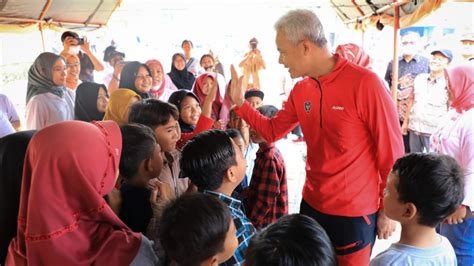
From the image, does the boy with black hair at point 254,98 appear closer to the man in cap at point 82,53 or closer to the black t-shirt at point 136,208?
the black t-shirt at point 136,208

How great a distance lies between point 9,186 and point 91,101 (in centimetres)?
209

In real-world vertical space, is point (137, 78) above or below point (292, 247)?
above

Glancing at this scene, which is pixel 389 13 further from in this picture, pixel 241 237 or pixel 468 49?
pixel 241 237

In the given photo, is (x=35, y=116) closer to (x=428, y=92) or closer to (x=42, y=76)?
(x=42, y=76)

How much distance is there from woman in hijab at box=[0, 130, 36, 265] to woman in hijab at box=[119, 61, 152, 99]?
91.8 inches

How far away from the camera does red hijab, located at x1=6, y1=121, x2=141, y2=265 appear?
105cm

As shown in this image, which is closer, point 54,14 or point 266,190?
point 266,190

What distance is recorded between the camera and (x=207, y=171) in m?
1.49

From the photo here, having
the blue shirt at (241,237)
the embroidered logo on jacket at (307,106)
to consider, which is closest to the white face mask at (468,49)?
the embroidered logo on jacket at (307,106)

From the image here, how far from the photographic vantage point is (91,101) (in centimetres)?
328

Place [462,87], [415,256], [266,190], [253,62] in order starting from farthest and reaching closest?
1. [253,62]
2. [462,87]
3. [266,190]
4. [415,256]

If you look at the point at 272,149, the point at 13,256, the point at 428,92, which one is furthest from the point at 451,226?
the point at 428,92

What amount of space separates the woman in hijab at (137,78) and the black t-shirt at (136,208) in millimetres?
2166

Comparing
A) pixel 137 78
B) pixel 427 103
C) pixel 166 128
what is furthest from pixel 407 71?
pixel 166 128
